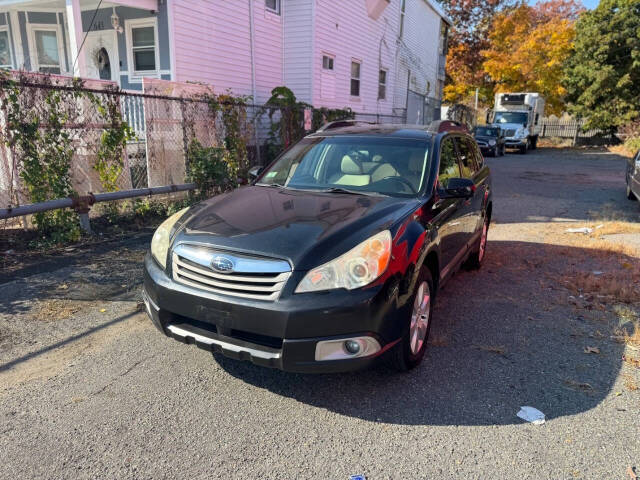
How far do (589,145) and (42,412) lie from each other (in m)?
38.9

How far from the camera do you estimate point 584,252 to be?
661cm

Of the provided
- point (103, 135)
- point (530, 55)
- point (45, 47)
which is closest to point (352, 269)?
point (103, 135)

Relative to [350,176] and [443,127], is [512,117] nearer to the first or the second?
[443,127]

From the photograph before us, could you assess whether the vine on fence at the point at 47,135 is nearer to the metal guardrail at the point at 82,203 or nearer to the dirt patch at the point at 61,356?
the metal guardrail at the point at 82,203

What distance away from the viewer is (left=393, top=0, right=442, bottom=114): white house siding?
2169 centimetres

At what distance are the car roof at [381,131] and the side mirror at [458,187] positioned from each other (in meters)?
0.62

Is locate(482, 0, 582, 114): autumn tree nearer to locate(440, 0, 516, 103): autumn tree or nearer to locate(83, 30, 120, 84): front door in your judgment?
locate(440, 0, 516, 103): autumn tree

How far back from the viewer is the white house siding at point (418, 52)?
71.2 ft

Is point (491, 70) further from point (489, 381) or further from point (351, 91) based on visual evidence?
point (489, 381)

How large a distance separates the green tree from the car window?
98.7 feet

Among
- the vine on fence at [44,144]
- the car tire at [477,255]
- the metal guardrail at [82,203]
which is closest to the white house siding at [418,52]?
the metal guardrail at [82,203]

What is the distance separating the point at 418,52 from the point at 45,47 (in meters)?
17.4

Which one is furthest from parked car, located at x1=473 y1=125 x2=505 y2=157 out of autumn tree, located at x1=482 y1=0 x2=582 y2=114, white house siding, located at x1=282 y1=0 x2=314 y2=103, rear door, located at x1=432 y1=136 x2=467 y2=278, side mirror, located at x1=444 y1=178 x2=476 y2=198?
side mirror, located at x1=444 y1=178 x2=476 y2=198

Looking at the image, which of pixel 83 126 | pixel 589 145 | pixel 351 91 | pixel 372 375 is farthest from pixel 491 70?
pixel 372 375
